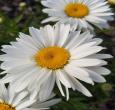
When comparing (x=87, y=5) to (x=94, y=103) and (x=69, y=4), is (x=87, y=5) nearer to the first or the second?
(x=69, y=4)

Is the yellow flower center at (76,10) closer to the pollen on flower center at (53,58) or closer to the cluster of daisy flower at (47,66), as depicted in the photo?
the cluster of daisy flower at (47,66)

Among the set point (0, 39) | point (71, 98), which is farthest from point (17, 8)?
point (71, 98)

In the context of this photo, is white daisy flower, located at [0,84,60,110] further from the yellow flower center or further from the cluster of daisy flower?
the yellow flower center

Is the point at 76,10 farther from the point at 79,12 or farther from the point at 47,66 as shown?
the point at 47,66

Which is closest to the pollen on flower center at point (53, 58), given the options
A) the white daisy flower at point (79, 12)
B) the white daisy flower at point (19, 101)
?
the white daisy flower at point (19, 101)

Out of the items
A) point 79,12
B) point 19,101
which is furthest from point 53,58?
point 79,12

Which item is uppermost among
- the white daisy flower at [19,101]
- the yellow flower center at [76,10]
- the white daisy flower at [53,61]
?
the yellow flower center at [76,10]
